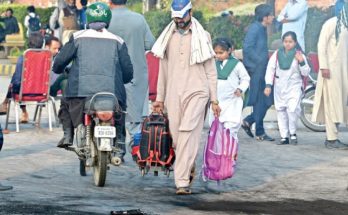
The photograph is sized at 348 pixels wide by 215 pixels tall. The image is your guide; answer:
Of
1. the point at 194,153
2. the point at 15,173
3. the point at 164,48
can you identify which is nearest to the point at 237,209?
the point at 194,153

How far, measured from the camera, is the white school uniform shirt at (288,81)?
16047mm

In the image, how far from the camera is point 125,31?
1342 cm

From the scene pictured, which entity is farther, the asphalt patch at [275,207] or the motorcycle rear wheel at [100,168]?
the motorcycle rear wheel at [100,168]

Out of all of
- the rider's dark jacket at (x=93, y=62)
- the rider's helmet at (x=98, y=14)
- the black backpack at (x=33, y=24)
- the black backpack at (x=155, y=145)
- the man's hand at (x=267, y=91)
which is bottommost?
the black backpack at (x=155, y=145)

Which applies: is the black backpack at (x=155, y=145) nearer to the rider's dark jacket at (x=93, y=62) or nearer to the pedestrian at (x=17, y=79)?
the rider's dark jacket at (x=93, y=62)

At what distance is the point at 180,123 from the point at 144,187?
74 cm

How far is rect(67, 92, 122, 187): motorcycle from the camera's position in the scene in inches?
442

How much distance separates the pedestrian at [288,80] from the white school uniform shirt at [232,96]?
1.90 m

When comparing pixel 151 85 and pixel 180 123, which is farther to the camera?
pixel 151 85

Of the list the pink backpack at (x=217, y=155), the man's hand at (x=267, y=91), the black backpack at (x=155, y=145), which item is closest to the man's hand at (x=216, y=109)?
the black backpack at (x=155, y=145)

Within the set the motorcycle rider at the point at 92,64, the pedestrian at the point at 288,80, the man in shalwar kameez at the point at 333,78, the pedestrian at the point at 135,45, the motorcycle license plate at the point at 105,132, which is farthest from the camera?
the pedestrian at the point at 288,80

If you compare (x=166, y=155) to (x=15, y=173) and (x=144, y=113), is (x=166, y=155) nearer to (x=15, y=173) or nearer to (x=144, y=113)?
(x=15, y=173)

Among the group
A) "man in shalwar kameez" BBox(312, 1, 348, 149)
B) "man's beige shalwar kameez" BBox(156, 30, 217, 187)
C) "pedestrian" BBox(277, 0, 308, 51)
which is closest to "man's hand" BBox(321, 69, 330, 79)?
"man in shalwar kameez" BBox(312, 1, 348, 149)

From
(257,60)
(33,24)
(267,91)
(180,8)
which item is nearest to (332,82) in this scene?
(267,91)
